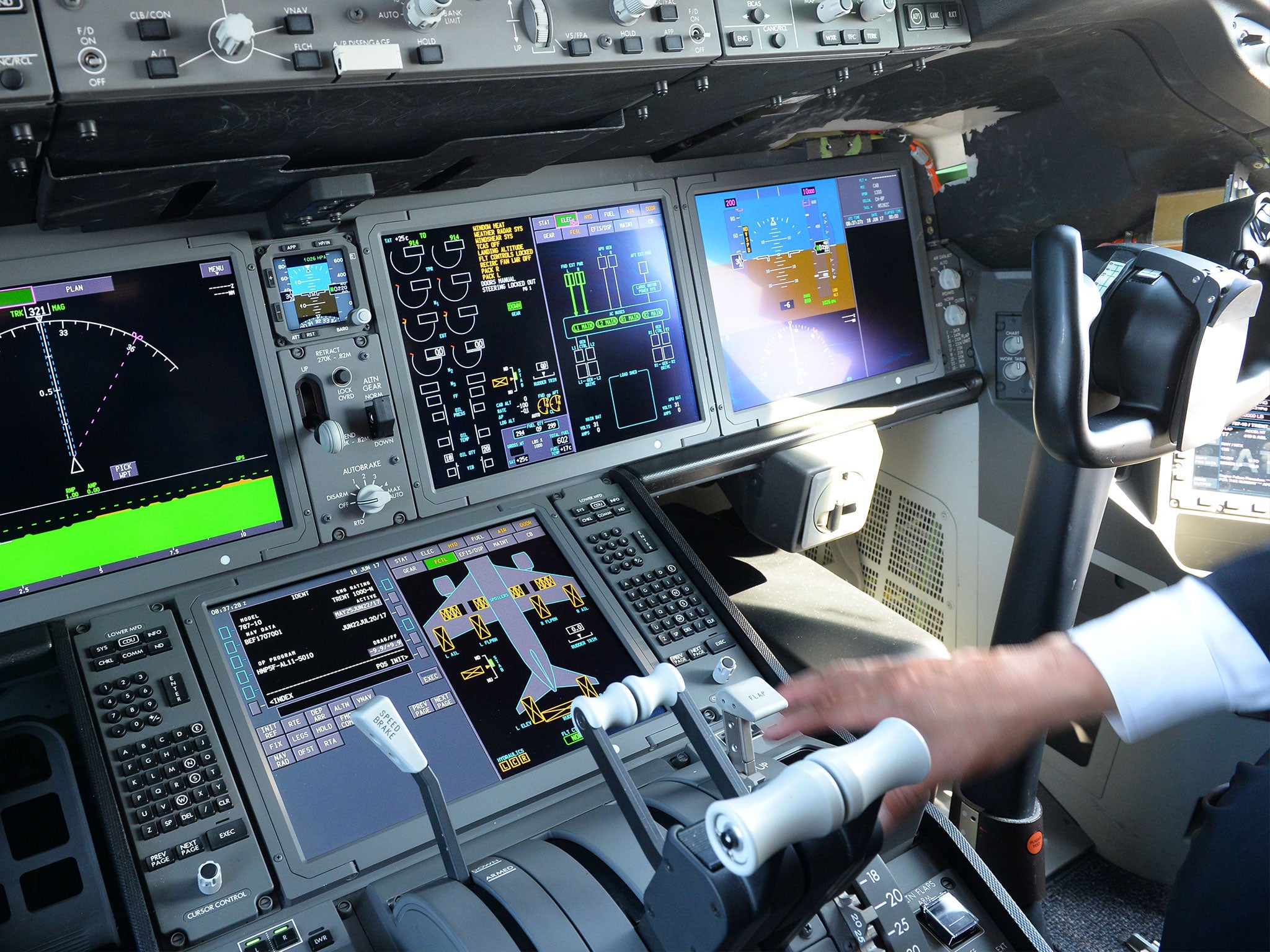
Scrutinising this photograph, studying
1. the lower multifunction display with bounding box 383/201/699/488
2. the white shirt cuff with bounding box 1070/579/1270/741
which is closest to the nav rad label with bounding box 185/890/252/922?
the lower multifunction display with bounding box 383/201/699/488

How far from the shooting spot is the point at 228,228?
1.76 meters

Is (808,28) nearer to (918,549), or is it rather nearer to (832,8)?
(832,8)

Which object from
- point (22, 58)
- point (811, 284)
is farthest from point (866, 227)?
point (22, 58)

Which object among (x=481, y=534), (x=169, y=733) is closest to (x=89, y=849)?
(x=169, y=733)

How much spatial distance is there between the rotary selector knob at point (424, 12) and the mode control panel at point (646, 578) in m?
1.03

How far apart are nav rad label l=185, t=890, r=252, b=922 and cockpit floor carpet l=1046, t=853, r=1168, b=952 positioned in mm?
1731

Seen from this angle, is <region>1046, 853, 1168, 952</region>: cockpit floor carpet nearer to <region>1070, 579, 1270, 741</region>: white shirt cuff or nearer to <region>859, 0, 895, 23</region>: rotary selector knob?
<region>1070, 579, 1270, 741</region>: white shirt cuff

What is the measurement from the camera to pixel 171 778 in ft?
4.80

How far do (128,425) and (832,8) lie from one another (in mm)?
1333

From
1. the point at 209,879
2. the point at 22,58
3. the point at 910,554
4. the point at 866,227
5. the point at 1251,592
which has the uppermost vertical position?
the point at 22,58

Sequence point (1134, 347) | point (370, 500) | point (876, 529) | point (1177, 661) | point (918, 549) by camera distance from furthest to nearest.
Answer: point (876, 529) < point (918, 549) < point (370, 500) < point (1134, 347) < point (1177, 661)

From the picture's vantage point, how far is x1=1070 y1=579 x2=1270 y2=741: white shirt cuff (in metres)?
1.10

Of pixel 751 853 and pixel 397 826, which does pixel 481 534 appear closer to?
pixel 397 826

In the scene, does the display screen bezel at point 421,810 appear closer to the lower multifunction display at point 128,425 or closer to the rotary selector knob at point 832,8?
the lower multifunction display at point 128,425
